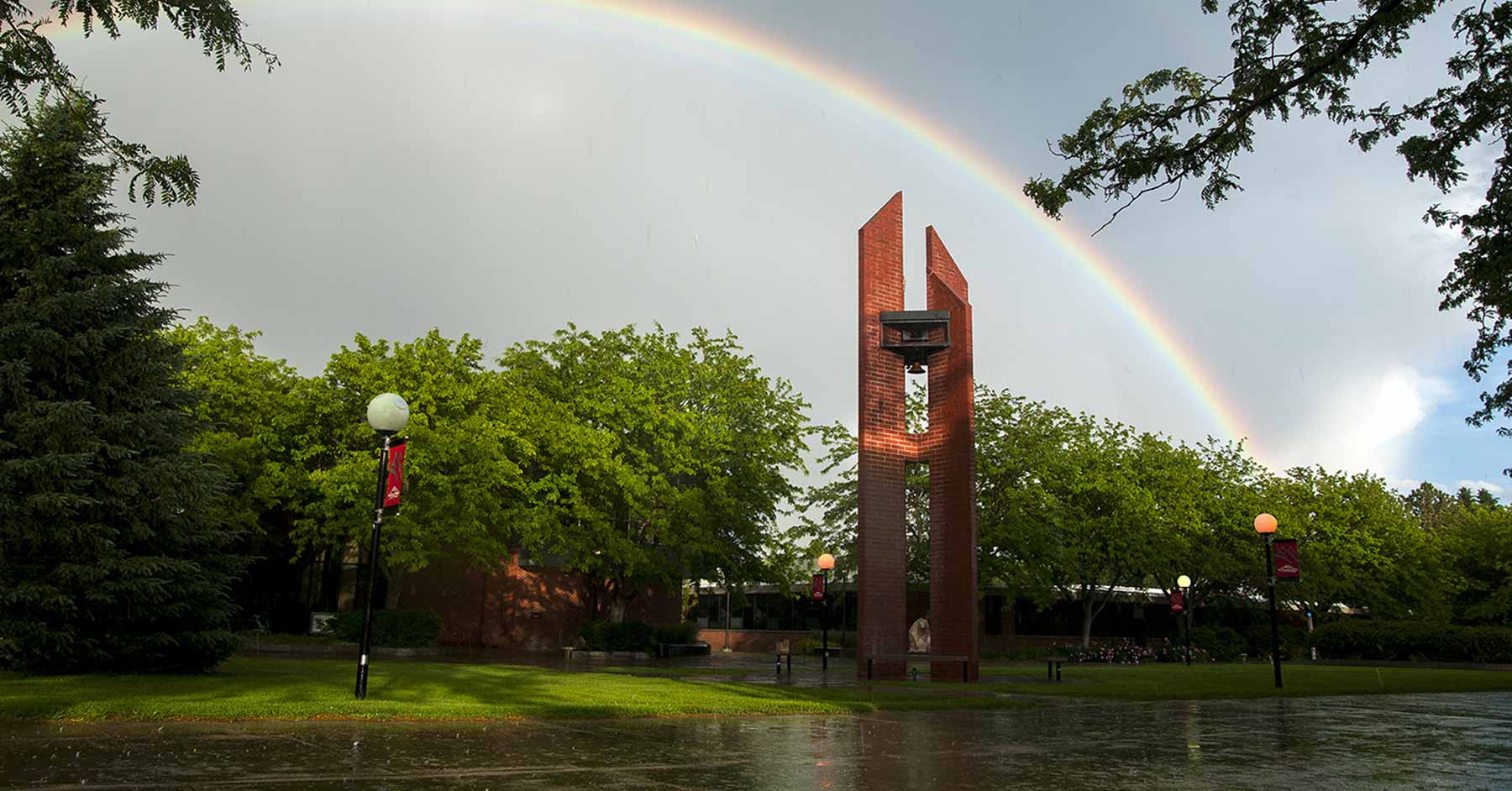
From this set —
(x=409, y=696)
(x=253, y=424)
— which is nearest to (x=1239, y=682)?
(x=409, y=696)

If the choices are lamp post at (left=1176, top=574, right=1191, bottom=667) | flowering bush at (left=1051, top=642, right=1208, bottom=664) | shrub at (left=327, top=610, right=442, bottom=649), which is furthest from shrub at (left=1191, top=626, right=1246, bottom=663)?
shrub at (left=327, top=610, right=442, bottom=649)

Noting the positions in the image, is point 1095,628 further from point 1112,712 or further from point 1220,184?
point 1220,184

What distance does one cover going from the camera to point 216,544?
1939cm

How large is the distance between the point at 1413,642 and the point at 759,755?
41293 millimetres

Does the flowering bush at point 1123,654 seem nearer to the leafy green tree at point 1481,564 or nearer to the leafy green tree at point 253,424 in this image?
the leafy green tree at point 1481,564

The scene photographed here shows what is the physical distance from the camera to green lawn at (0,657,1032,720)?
1191 centimetres

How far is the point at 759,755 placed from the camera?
1031 centimetres

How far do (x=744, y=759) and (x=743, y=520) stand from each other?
2664cm

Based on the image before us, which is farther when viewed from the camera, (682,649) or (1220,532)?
(1220,532)

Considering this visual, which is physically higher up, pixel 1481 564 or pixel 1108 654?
pixel 1481 564

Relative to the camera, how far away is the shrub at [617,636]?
3272cm

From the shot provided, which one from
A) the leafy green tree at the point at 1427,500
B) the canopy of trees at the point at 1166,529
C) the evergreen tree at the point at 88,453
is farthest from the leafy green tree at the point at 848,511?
the leafy green tree at the point at 1427,500

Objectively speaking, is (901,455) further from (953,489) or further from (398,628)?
(398,628)

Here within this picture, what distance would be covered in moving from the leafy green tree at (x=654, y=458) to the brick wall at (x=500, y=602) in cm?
373
